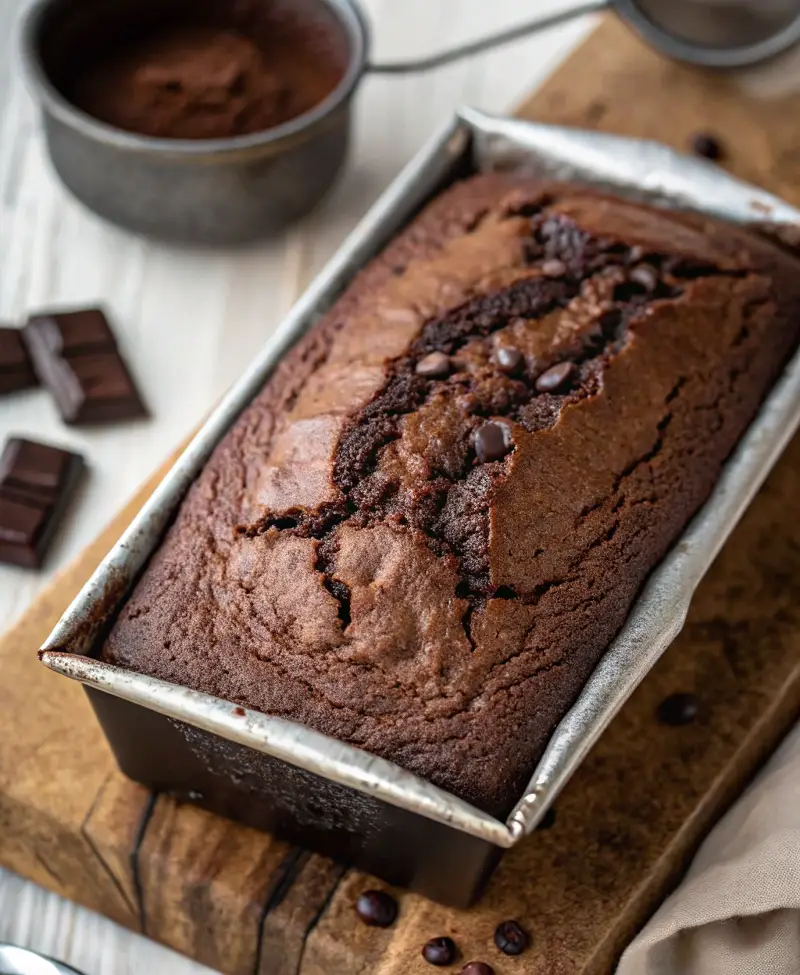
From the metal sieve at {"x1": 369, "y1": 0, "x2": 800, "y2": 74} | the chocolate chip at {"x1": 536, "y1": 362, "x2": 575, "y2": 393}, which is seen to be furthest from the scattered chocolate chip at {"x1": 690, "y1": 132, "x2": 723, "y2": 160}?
the chocolate chip at {"x1": 536, "y1": 362, "x2": 575, "y2": 393}

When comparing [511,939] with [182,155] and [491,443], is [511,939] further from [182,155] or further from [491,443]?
[182,155]

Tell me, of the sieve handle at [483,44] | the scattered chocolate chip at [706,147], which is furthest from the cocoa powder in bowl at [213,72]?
the scattered chocolate chip at [706,147]

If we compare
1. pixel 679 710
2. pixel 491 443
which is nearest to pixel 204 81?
pixel 491 443

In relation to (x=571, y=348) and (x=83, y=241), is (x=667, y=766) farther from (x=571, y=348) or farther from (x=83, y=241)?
(x=83, y=241)

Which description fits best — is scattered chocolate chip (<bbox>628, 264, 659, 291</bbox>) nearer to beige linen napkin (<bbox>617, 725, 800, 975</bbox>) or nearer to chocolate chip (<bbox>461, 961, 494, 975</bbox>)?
beige linen napkin (<bbox>617, 725, 800, 975</bbox>)

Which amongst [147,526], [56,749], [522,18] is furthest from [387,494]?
[522,18]

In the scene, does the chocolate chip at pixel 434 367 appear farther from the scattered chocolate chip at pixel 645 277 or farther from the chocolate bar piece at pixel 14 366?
the chocolate bar piece at pixel 14 366

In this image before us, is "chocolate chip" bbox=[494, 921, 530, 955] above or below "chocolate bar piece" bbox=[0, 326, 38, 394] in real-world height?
above
